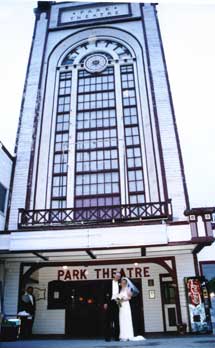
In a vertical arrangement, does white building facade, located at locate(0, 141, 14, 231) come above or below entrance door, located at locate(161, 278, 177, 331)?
above

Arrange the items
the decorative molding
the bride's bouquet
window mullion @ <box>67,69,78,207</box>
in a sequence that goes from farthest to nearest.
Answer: the decorative molding < window mullion @ <box>67,69,78,207</box> < the bride's bouquet

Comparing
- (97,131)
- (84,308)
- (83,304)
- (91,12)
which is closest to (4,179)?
(97,131)

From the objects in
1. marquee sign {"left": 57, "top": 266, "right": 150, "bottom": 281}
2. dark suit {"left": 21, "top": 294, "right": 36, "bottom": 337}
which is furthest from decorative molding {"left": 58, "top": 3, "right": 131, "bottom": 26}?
dark suit {"left": 21, "top": 294, "right": 36, "bottom": 337}

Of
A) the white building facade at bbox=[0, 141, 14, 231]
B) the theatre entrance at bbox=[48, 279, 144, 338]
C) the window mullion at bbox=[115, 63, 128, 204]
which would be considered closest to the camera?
the theatre entrance at bbox=[48, 279, 144, 338]

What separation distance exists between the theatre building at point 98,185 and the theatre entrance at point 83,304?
0.13 ft

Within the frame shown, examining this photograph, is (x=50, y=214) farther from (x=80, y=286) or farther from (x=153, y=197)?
(x=153, y=197)

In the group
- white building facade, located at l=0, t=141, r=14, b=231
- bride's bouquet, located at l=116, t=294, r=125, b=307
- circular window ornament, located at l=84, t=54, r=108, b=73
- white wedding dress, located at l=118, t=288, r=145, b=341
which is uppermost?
circular window ornament, located at l=84, t=54, r=108, b=73

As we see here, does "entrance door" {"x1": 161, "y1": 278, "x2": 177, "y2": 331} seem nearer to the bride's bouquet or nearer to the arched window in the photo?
the arched window

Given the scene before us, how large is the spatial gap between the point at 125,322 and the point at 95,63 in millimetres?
13915

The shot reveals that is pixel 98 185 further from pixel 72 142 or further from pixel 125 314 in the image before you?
pixel 125 314

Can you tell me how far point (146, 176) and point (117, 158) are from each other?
5.49 ft

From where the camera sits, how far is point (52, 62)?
60.8 ft

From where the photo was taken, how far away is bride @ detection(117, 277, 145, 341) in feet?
26.6

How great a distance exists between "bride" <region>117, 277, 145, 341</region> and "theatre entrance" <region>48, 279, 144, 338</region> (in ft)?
14.6
